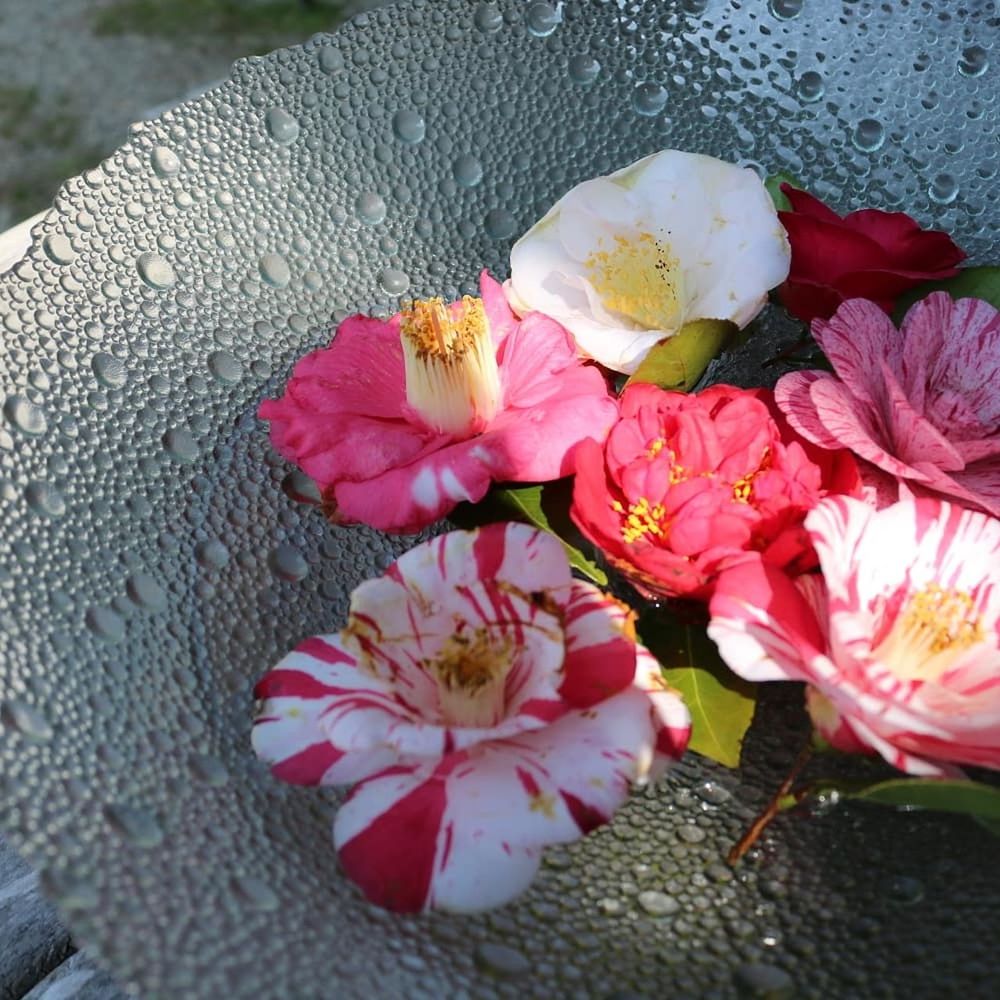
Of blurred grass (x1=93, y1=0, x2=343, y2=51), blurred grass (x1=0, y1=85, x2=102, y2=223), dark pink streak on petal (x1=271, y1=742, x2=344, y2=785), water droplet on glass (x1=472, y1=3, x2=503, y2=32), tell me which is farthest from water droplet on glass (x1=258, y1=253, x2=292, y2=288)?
blurred grass (x1=93, y1=0, x2=343, y2=51)

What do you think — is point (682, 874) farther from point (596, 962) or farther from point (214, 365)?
point (214, 365)

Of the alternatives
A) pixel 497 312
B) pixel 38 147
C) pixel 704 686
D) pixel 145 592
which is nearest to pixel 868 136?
pixel 497 312

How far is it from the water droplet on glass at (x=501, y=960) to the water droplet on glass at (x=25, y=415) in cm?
31

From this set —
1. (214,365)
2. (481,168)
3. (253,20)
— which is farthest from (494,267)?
(253,20)

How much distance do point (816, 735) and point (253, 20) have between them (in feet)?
6.77

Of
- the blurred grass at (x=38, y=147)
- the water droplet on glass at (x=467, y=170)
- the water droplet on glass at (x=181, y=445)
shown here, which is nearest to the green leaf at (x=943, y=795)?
the water droplet on glass at (x=181, y=445)

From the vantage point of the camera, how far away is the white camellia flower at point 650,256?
Answer: 0.62 meters

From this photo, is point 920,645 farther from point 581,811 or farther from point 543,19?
point 543,19

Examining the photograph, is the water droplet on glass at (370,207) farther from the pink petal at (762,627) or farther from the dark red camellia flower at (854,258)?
the pink petal at (762,627)

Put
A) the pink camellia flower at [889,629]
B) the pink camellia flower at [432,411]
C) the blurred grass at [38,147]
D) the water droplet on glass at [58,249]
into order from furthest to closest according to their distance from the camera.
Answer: the blurred grass at [38,147] < the water droplet on glass at [58,249] < the pink camellia flower at [432,411] < the pink camellia flower at [889,629]

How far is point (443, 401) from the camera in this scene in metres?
0.58

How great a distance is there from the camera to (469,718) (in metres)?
0.48

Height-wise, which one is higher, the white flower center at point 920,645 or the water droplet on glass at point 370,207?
the water droplet on glass at point 370,207

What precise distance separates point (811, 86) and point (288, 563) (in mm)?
449
